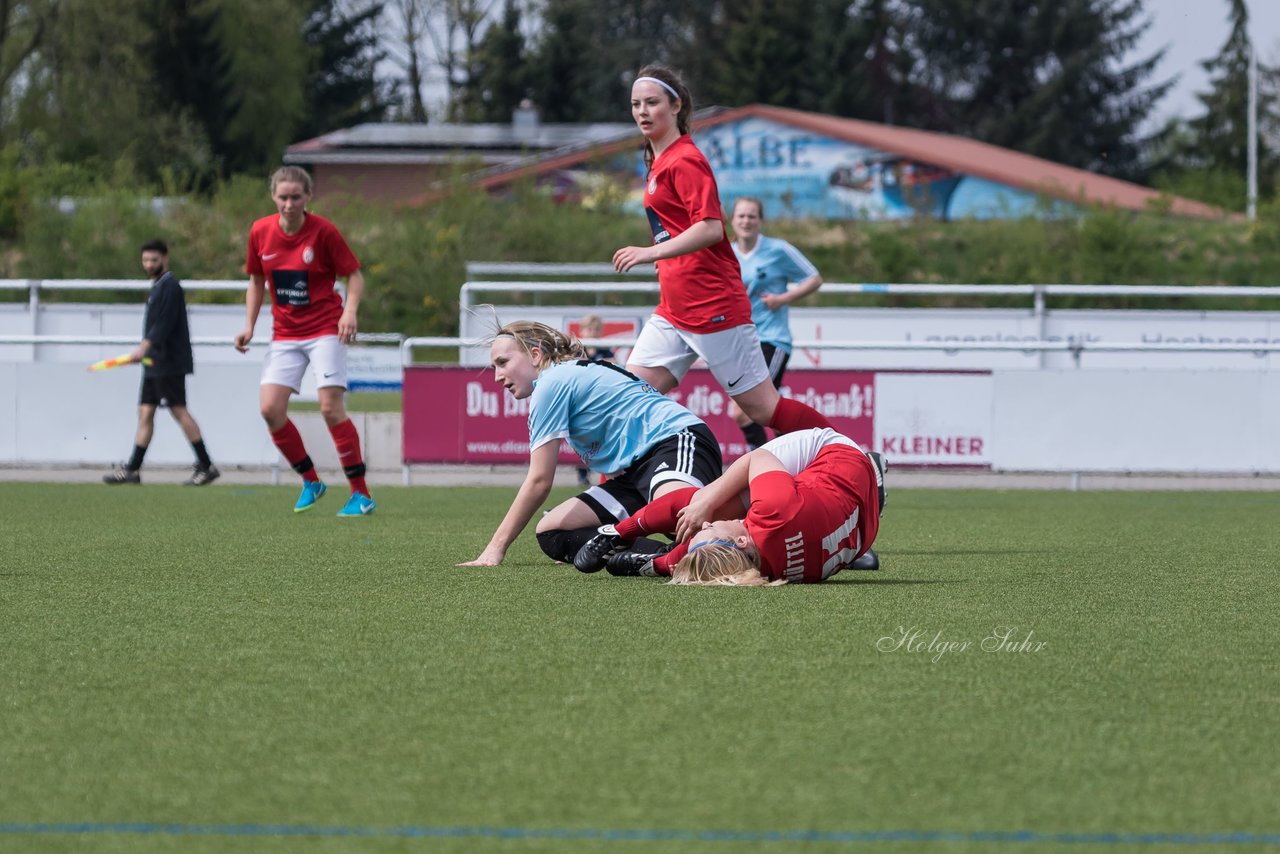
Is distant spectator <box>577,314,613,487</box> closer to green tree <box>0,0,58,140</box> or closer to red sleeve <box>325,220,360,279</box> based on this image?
red sleeve <box>325,220,360,279</box>

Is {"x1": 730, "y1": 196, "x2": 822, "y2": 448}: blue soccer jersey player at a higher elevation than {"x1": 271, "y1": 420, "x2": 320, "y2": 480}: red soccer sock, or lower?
higher

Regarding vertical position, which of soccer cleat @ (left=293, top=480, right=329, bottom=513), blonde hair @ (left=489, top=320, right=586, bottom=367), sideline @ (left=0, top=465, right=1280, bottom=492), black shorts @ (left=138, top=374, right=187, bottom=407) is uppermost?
blonde hair @ (left=489, top=320, right=586, bottom=367)

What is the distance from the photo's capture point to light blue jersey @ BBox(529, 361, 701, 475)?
7074mm

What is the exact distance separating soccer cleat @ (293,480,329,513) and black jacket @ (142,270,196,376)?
3207 mm

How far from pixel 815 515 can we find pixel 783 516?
0.40 ft

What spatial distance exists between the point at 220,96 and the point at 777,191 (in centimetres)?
1480

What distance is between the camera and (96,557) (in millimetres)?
7785

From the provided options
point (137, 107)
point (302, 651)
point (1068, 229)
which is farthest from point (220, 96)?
point (302, 651)

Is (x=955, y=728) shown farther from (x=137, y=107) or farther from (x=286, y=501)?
(x=137, y=107)

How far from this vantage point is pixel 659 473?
716 centimetres

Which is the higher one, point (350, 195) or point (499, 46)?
point (499, 46)

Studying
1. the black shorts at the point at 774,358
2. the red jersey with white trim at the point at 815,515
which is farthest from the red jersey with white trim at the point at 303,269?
the red jersey with white trim at the point at 815,515

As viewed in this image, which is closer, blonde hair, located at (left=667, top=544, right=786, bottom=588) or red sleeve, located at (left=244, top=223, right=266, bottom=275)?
blonde hair, located at (left=667, top=544, right=786, bottom=588)

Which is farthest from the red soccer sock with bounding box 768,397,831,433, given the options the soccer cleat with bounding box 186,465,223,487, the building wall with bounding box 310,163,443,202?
the building wall with bounding box 310,163,443,202
